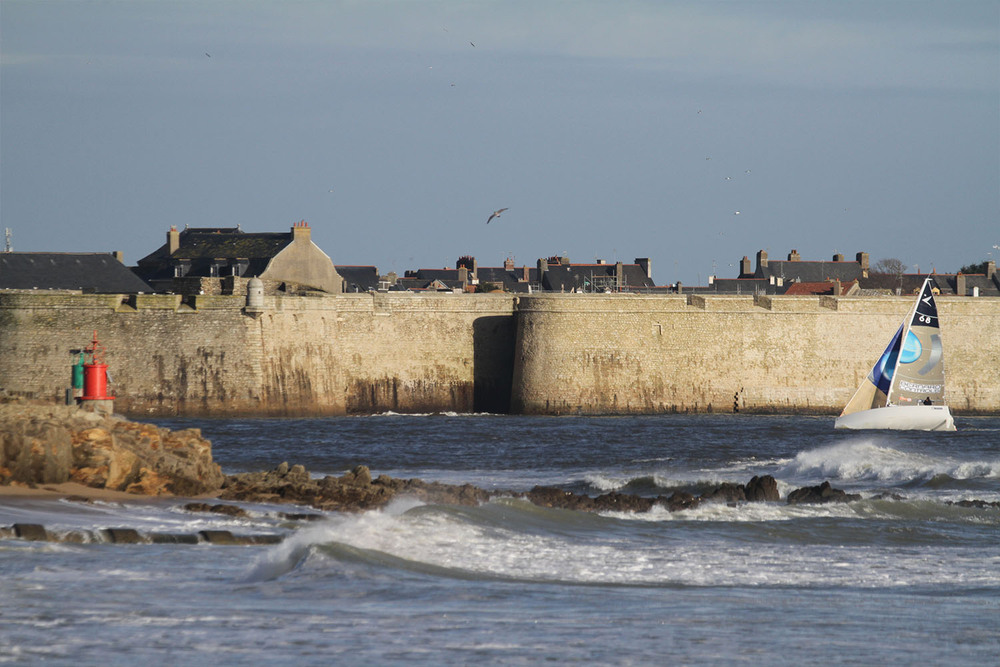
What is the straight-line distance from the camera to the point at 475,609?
29.5 ft

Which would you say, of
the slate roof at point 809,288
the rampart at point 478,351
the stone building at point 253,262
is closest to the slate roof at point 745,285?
the slate roof at point 809,288

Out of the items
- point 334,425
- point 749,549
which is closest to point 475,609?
point 749,549

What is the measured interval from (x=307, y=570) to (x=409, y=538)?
6.16 feet

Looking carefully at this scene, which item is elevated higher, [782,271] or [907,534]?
[782,271]

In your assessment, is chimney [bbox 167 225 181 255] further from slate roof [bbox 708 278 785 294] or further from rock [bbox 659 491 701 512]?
rock [bbox 659 491 701 512]

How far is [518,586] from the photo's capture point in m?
10.1

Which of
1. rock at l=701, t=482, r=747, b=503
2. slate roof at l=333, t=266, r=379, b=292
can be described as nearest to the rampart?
slate roof at l=333, t=266, r=379, b=292

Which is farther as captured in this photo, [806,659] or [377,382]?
[377,382]

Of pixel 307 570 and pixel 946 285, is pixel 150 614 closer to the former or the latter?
pixel 307 570

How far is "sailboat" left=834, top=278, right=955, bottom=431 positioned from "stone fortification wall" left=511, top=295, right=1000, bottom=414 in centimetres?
747

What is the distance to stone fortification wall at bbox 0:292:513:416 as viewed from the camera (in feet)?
114

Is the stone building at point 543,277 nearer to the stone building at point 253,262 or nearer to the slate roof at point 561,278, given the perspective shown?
the slate roof at point 561,278

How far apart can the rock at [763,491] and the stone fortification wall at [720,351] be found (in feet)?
67.4

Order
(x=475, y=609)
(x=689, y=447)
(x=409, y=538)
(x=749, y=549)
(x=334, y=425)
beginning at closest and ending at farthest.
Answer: (x=475, y=609)
(x=409, y=538)
(x=749, y=549)
(x=689, y=447)
(x=334, y=425)
